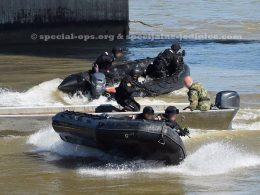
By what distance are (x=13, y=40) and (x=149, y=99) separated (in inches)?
643

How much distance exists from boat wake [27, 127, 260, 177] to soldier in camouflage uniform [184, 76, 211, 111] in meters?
1.25

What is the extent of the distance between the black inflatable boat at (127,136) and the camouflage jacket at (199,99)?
112 inches

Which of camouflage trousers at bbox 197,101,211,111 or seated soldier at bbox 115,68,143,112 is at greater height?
seated soldier at bbox 115,68,143,112

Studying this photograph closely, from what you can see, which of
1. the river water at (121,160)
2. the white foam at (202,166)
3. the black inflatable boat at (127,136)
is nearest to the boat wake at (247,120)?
the river water at (121,160)

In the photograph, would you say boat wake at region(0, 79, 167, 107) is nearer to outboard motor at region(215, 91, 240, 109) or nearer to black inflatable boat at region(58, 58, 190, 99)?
black inflatable boat at region(58, 58, 190, 99)

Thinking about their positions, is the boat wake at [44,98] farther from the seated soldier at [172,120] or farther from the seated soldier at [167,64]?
the seated soldier at [172,120]

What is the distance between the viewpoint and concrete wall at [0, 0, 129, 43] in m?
36.2

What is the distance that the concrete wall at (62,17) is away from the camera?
3616 centimetres

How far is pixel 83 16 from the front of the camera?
127ft

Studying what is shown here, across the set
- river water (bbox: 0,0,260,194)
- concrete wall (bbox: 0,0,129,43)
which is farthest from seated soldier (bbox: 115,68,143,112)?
concrete wall (bbox: 0,0,129,43)

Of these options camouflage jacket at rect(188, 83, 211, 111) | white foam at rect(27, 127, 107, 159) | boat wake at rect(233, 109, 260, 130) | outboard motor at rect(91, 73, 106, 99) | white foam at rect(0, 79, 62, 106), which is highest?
camouflage jacket at rect(188, 83, 211, 111)

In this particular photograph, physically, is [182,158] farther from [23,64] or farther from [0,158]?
[23,64]

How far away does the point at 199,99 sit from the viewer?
16719 millimetres

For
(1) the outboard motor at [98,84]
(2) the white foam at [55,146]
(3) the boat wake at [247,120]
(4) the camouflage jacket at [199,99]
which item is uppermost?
(4) the camouflage jacket at [199,99]
